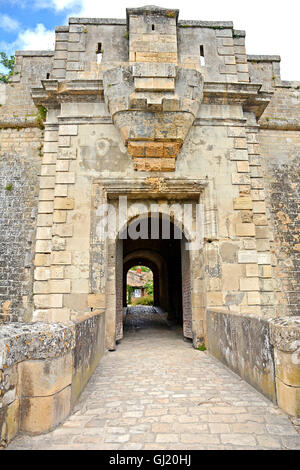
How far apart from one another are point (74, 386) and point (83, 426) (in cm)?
48

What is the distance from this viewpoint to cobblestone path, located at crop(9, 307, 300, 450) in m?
2.12

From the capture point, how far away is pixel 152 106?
557cm

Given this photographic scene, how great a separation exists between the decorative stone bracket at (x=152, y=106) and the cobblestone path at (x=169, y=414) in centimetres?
386

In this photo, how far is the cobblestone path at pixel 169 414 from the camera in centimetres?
212

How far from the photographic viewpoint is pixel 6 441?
196 cm

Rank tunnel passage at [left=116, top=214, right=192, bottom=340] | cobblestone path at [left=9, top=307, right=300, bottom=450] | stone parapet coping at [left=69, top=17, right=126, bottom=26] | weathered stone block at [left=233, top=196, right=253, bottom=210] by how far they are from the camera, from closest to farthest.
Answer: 1. cobblestone path at [left=9, top=307, right=300, bottom=450]
2. weathered stone block at [left=233, top=196, right=253, bottom=210]
3. tunnel passage at [left=116, top=214, right=192, bottom=340]
4. stone parapet coping at [left=69, top=17, right=126, bottom=26]

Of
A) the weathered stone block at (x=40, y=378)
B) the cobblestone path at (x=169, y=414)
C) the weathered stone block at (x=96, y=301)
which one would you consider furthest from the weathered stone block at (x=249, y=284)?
the weathered stone block at (x=40, y=378)

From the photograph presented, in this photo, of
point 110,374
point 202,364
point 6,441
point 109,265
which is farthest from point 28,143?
point 6,441

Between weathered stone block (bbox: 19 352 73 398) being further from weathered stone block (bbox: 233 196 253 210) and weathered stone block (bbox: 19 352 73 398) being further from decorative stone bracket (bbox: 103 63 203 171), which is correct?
weathered stone block (bbox: 233 196 253 210)

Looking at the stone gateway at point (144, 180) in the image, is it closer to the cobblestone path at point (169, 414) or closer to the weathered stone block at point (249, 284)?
the weathered stone block at point (249, 284)

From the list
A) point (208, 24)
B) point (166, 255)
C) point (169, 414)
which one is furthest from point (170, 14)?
point (166, 255)

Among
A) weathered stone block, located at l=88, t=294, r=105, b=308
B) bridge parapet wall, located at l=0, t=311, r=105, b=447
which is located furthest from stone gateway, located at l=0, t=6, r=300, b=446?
bridge parapet wall, located at l=0, t=311, r=105, b=447

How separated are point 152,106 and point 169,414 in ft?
16.3

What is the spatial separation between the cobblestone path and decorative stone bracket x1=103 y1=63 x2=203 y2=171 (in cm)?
386
